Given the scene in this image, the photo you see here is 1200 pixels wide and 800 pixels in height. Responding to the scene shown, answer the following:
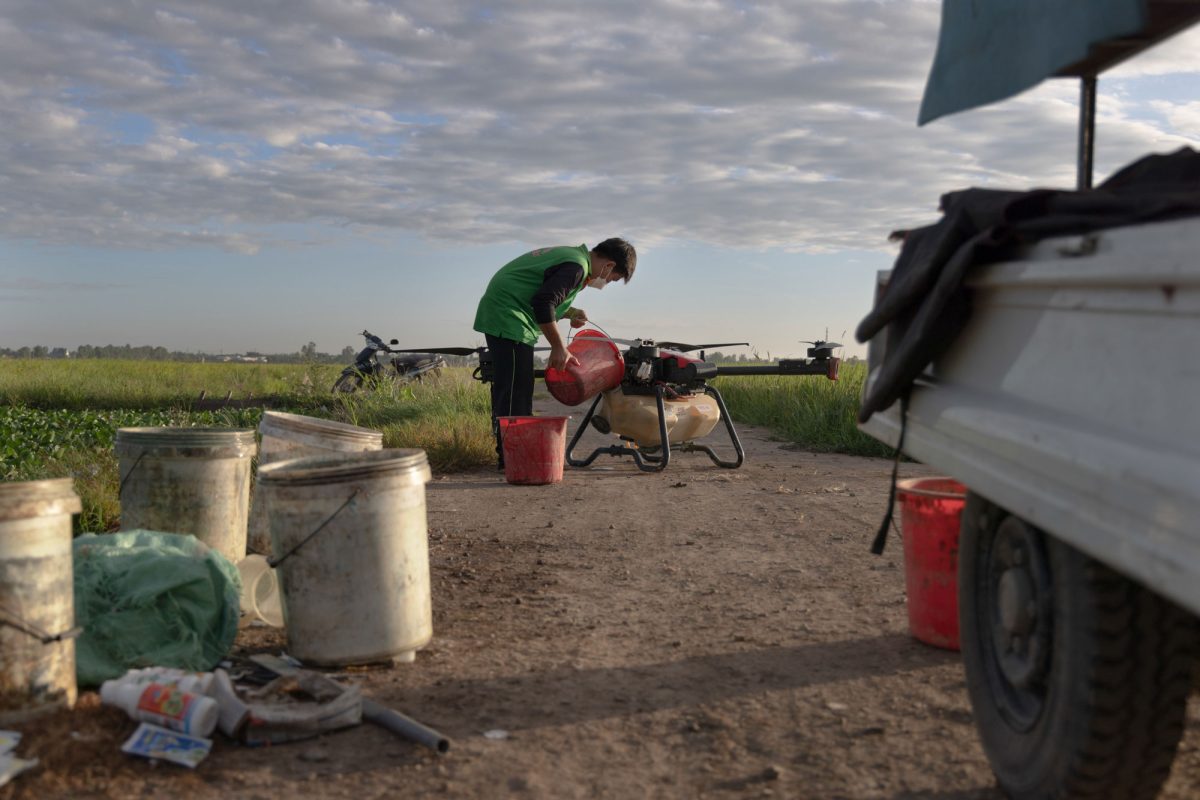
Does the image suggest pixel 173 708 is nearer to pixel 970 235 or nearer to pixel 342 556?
pixel 342 556

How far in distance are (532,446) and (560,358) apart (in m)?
0.72

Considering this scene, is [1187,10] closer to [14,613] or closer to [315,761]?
[315,761]

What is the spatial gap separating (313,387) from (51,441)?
404cm

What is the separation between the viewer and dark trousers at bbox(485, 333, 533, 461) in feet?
26.9

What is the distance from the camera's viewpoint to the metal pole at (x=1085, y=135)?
2.97m

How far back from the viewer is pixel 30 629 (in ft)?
9.30

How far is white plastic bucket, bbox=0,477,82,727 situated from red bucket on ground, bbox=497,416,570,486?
5.06 meters

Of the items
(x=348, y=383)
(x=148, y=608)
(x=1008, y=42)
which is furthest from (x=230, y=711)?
(x=348, y=383)

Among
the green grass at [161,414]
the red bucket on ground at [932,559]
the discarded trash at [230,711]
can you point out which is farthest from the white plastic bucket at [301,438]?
the red bucket on ground at [932,559]

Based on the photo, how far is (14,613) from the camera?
281 centimetres

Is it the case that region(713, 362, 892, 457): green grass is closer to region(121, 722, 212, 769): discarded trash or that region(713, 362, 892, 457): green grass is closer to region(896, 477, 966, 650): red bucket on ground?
region(896, 477, 966, 650): red bucket on ground

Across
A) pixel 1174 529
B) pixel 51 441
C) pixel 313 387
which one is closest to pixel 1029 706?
pixel 1174 529

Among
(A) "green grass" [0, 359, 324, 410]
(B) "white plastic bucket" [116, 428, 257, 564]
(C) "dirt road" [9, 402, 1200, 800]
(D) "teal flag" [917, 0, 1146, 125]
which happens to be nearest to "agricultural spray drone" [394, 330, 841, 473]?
(C) "dirt road" [9, 402, 1200, 800]

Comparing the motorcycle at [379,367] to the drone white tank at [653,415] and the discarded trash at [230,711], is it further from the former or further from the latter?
the discarded trash at [230,711]
